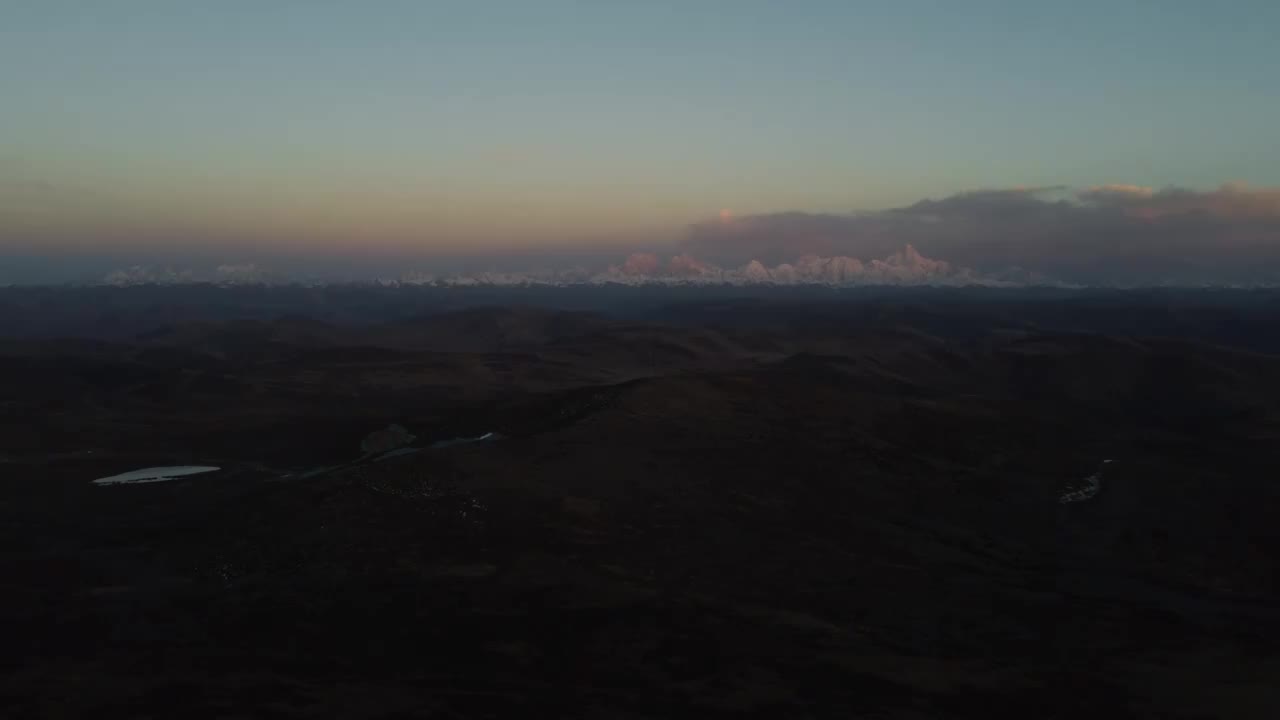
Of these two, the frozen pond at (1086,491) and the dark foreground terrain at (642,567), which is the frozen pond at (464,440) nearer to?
→ the dark foreground terrain at (642,567)

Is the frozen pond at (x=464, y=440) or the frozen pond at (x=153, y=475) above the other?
the frozen pond at (x=464, y=440)

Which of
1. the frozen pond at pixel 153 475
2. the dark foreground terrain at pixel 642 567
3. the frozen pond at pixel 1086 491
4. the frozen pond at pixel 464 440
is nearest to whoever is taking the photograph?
the dark foreground terrain at pixel 642 567

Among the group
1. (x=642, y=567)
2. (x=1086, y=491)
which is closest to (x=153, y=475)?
(x=642, y=567)

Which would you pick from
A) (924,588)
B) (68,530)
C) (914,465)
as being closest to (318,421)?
(68,530)

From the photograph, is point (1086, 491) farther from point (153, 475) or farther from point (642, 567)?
point (153, 475)

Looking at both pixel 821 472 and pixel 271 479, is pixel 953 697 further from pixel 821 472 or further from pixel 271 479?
pixel 271 479

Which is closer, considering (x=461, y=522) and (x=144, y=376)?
(x=461, y=522)

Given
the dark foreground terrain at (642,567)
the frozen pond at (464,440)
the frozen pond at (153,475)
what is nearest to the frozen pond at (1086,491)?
the dark foreground terrain at (642,567)

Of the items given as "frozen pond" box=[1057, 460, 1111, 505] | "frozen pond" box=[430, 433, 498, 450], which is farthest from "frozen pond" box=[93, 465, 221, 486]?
"frozen pond" box=[1057, 460, 1111, 505]
